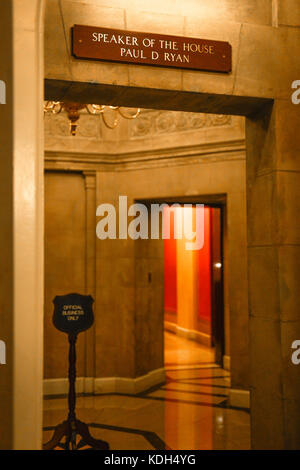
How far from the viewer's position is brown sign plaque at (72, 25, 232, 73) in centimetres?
342

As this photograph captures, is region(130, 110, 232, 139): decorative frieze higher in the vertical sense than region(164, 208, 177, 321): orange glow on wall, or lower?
higher

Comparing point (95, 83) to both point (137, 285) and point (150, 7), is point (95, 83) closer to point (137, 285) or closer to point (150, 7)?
point (150, 7)

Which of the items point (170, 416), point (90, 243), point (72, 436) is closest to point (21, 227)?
point (72, 436)

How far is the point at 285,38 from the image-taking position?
3850mm

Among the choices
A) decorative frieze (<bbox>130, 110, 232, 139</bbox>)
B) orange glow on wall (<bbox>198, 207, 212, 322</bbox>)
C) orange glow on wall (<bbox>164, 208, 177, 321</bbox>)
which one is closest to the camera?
decorative frieze (<bbox>130, 110, 232, 139</bbox>)

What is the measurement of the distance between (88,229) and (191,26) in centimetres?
407

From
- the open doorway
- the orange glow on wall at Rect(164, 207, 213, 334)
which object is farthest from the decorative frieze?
the orange glow on wall at Rect(164, 207, 213, 334)

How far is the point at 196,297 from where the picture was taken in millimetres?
11555

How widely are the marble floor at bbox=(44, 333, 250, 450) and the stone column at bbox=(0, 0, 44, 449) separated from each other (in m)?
2.88

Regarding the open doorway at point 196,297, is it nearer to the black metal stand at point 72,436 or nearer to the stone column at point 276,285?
the black metal stand at point 72,436

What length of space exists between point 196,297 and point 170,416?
5.63 meters

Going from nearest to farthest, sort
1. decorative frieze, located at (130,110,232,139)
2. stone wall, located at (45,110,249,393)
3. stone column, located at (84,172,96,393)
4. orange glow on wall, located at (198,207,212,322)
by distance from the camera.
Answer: decorative frieze, located at (130,110,232,139) < stone wall, located at (45,110,249,393) < stone column, located at (84,172,96,393) < orange glow on wall, located at (198,207,212,322)

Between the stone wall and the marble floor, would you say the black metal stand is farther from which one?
the stone wall

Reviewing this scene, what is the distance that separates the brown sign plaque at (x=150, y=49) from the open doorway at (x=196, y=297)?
4961mm
